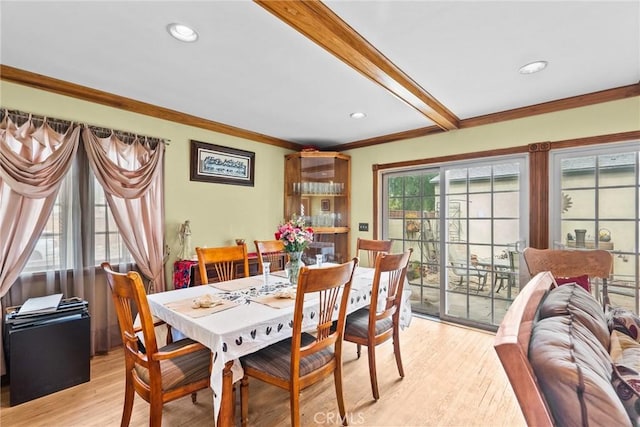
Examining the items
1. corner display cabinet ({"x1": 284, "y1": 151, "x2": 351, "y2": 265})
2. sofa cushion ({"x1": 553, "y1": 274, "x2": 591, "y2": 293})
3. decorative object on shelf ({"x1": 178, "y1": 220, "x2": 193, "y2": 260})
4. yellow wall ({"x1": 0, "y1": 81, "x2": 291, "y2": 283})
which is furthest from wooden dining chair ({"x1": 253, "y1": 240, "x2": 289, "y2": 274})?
sofa cushion ({"x1": 553, "y1": 274, "x2": 591, "y2": 293})

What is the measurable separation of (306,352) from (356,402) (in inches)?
30.2

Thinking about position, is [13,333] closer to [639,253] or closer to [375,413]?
[375,413]

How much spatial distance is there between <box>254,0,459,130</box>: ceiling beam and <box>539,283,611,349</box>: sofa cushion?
5.41ft

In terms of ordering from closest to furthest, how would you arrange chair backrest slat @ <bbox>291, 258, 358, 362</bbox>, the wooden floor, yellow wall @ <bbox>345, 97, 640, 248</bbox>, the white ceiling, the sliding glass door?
chair backrest slat @ <bbox>291, 258, 358, 362</bbox>, the white ceiling, the wooden floor, yellow wall @ <bbox>345, 97, 640, 248</bbox>, the sliding glass door

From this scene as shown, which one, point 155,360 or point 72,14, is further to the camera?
point 72,14

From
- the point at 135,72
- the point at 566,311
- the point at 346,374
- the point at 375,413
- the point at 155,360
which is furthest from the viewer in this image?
the point at 346,374

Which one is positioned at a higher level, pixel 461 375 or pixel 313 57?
pixel 313 57

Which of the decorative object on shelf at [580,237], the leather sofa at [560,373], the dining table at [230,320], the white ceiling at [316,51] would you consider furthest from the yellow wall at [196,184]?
the decorative object on shelf at [580,237]

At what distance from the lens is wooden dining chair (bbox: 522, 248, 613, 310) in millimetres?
2299

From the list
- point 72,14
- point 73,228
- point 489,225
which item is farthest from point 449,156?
point 73,228

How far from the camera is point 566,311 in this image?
1092 mm

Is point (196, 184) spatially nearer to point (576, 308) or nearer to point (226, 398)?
point (226, 398)

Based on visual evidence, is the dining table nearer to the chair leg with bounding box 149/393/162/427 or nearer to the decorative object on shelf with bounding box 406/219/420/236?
the chair leg with bounding box 149/393/162/427

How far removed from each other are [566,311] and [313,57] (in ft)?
6.42
